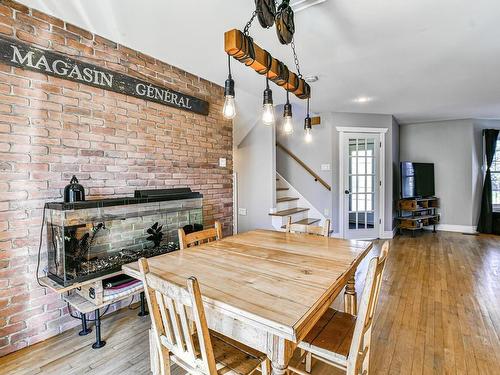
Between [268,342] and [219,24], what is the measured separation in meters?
2.19

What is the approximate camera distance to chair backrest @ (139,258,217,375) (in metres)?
A: 1.01

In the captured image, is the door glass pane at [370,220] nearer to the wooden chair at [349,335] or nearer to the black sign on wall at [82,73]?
the black sign on wall at [82,73]

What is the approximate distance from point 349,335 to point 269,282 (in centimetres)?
52

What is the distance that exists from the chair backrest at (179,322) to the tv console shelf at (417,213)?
217 inches

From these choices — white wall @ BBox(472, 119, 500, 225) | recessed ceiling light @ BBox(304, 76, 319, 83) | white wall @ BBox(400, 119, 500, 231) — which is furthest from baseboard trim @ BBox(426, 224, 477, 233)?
recessed ceiling light @ BBox(304, 76, 319, 83)

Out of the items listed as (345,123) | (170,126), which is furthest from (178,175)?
(345,123)

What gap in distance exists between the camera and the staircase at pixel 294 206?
15.6 feet

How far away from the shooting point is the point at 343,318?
1.54m

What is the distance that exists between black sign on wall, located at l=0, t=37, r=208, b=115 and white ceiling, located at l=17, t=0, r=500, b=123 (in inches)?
11.9

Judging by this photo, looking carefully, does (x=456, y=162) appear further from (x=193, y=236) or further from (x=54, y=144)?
(x=54, y=144)

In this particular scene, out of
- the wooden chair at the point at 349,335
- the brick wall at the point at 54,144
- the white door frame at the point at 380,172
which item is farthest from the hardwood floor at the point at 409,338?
the white door frame at the point at 380,172

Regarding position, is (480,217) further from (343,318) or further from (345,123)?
(343,318)

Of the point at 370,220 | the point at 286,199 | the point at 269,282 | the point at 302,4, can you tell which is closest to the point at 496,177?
the point at 370,220

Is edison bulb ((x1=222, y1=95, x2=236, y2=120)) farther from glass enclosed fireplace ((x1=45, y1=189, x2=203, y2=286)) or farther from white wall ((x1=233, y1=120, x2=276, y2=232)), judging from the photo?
white wall ((x1=233, y1=120, x2=276, y2=232))
